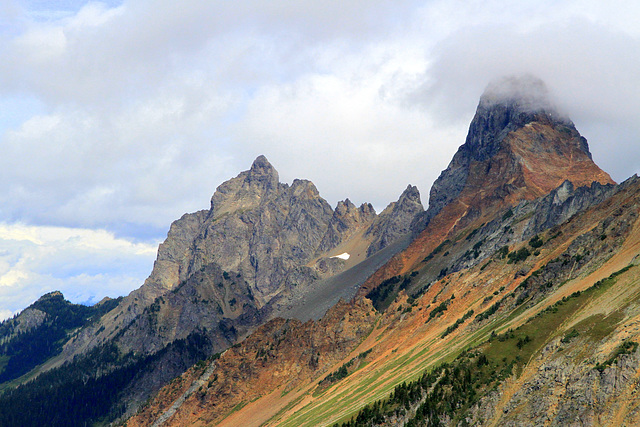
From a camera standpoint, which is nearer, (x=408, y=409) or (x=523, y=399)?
(x=523, y=399)

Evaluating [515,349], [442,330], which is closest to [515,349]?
[515,349]

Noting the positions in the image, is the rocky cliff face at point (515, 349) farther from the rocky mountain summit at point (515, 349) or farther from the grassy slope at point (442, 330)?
the grassy slope at point (442, 330)

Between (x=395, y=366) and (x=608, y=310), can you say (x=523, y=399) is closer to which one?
(x=608, y=310)

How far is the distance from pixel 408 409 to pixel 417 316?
8402 centimetres

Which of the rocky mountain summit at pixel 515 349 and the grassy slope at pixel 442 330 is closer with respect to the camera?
the rocky mountain summit at pixel 515 349

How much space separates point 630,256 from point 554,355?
39.0 metres

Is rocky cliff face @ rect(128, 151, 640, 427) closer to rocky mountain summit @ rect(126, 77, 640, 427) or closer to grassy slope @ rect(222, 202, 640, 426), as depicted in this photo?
rocky mountain summit @ rect(126, 77, 640, 427)

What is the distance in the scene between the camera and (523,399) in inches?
3063

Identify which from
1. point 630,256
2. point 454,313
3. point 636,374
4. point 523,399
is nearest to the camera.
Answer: point 636,374

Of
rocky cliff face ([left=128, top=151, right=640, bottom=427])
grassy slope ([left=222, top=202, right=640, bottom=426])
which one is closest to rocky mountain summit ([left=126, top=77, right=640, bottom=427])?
rocky cliff face ([left=128, top=151, right=640, bottom=427])

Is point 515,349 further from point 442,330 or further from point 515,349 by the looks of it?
point 442,330

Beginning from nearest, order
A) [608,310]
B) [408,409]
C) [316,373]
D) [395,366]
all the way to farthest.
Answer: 1. [608,310]
2. [408,409]
3. [395,366]
4. [316,373]

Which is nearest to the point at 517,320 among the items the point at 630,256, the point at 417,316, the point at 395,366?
the point at 630,256

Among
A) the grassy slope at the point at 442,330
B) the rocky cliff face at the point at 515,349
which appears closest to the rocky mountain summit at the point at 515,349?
the rocky cliff face at the point at 515,349
